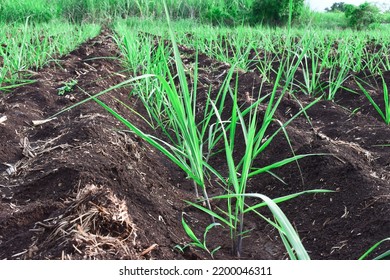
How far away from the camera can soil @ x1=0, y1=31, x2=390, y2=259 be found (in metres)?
1.62

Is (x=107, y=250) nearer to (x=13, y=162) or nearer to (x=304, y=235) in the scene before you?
(x=304, y=235)

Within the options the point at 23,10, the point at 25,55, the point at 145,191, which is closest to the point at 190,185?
the point at 145,191

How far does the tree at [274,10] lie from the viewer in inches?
423

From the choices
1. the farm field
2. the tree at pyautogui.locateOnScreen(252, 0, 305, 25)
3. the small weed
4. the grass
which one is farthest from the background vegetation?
the farm field

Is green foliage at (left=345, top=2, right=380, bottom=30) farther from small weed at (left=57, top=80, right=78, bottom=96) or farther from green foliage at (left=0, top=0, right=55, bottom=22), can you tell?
small weed at (left=57, top=80, right=78, bottom=96)

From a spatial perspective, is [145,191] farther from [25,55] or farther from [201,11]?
[201,11]

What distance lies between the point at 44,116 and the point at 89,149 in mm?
1328

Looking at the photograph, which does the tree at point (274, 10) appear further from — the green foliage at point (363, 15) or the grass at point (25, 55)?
the grass at point (25, 55)

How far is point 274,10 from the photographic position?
35.8 ft

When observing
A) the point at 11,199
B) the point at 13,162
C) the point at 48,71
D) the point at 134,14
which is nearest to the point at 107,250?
the point at 11,199

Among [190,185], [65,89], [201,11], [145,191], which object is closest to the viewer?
[145,191]

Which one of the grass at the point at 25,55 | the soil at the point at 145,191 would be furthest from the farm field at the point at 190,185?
the grass at the point at 25,55

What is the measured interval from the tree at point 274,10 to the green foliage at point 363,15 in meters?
1.16

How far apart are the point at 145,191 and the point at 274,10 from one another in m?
9.37
